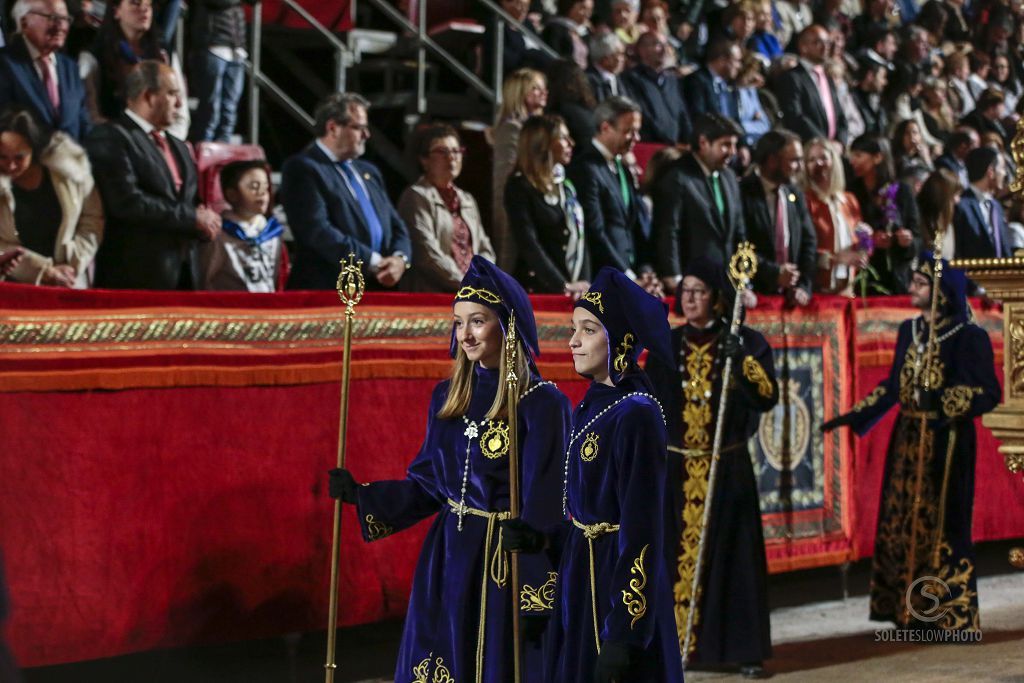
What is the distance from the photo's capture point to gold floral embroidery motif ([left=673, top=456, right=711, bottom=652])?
25.9 ft

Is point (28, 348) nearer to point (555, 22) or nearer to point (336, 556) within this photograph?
point (336, 556)

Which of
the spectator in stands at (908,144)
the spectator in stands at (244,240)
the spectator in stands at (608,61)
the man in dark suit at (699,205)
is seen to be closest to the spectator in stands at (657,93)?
the spectator in stands at (608,61)

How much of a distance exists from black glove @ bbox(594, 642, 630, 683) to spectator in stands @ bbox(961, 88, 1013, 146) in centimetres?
1227

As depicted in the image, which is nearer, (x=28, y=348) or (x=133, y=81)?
(x=28, y=348)

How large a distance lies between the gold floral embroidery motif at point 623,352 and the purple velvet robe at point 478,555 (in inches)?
15.8

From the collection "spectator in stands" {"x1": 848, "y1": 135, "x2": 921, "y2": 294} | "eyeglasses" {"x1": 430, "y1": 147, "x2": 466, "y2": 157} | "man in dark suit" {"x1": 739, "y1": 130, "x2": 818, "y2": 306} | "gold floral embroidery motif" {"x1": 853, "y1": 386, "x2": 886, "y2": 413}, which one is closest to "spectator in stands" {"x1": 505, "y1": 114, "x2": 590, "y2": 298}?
"eyeglasses" {"x1": 430, "y1": 147, "x2": 466, "y2": 157}

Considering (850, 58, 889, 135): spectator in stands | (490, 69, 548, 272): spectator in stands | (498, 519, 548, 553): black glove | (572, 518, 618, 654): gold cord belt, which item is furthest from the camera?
(850, 58, 889, 135): spectator in stands

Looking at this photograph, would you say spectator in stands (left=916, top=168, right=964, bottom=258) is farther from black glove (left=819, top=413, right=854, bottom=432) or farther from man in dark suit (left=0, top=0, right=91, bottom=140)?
man in dark suit (left=0, top=0, right=91, bottom=140)

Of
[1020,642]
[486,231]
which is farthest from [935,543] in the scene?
[486,231]

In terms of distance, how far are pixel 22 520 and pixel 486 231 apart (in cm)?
420

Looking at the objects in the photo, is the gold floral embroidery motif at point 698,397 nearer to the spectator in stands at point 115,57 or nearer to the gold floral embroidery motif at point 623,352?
the spectator in stands at point 115,57

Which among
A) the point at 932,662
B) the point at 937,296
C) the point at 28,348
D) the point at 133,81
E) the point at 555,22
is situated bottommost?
the point at 932,662

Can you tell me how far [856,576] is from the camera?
9984 mm

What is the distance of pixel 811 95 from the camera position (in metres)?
12.9
